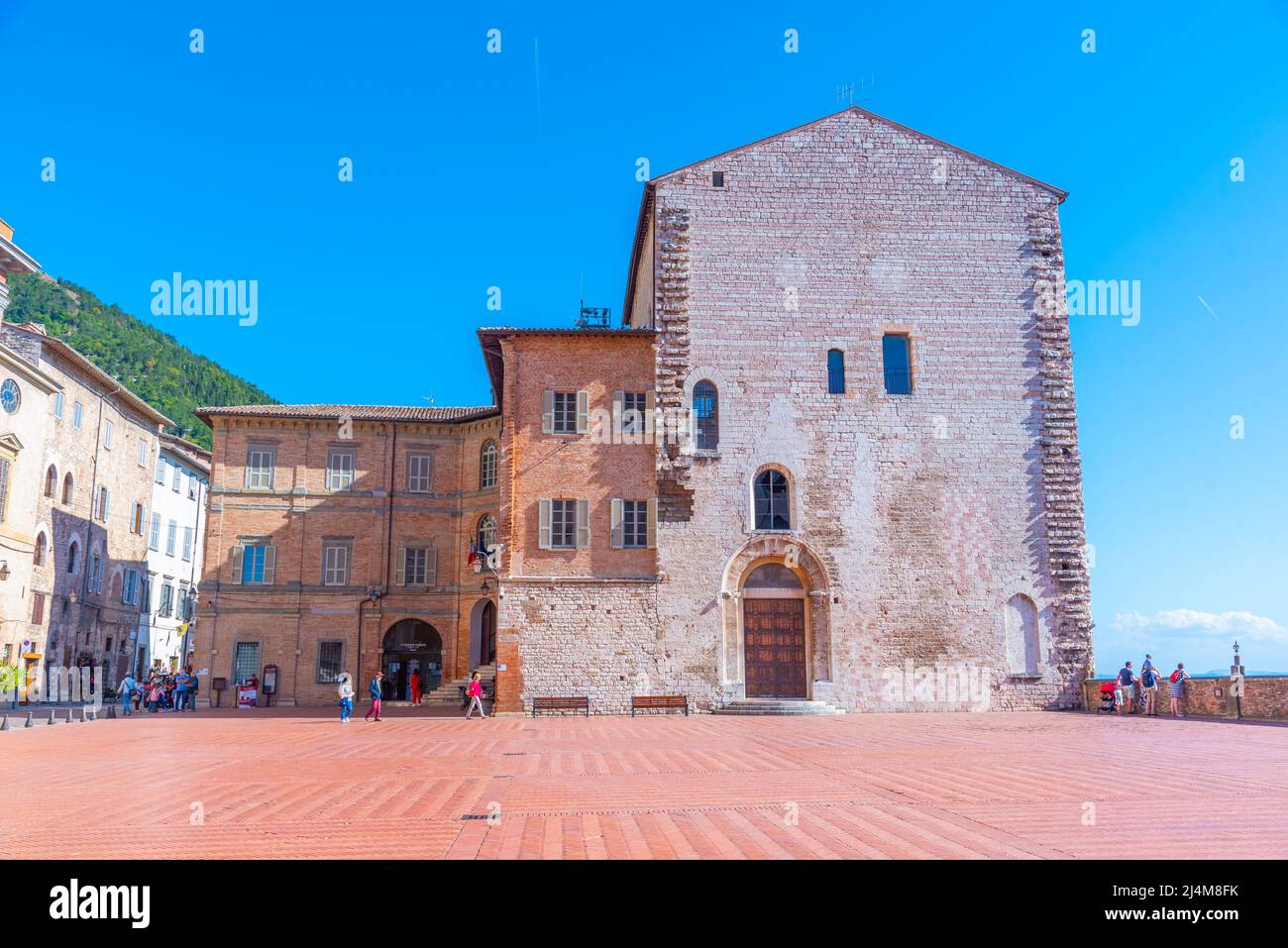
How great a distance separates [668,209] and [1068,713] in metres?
18.8

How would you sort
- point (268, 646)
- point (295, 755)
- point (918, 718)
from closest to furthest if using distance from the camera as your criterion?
point (295, 755), point (918, 718), point (268, 646)

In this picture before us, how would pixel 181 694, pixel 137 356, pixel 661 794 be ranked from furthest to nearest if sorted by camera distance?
pixel 137 356 → pixel 181 694 → pixel 661 794

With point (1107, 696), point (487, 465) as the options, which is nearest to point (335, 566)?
point (487, 465)

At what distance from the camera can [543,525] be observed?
91.5 ft

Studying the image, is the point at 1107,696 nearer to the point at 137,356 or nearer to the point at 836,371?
the point at 836,371

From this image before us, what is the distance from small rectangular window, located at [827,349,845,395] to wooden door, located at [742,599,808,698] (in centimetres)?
655

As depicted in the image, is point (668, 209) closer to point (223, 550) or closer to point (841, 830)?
point (223, 550)

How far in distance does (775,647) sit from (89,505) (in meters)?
31.7

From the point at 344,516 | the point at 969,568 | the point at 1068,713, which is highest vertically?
the point at 344,516

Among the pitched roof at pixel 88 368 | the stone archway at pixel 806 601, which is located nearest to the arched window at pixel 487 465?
the stone archway at pixel 806 601

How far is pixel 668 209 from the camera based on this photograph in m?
29.8

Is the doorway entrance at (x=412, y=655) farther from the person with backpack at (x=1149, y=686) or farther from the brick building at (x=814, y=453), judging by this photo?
the person with backpack at (x=1149, y=686)

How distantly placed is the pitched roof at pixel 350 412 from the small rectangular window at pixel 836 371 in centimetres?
1373
